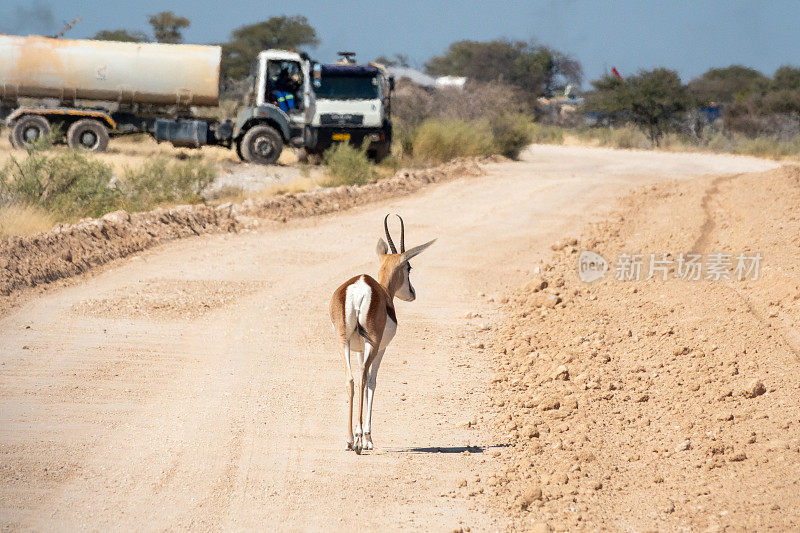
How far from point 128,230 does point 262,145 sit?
1421cm

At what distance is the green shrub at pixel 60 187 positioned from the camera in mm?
16156

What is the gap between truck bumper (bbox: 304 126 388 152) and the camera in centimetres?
2834

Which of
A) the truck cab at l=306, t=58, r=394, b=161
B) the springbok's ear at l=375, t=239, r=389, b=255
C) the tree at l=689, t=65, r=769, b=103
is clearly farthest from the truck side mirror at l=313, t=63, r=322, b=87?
the tree at l=689, t=65, r=769, b=103

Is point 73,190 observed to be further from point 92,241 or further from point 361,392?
point 361,392

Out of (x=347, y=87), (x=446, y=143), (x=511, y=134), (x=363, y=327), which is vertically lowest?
(x=363, y=327)

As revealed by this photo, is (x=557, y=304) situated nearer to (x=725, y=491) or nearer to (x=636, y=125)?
(x=725, y=491)

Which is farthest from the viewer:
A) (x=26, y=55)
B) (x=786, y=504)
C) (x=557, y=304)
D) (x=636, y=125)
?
(x=636, y=125)

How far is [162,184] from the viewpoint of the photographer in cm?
1928

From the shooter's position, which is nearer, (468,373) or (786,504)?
(786,504)

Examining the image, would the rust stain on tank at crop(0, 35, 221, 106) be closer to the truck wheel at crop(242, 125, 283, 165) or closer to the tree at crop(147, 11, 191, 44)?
the truck wheel at crop(242, 125, 283, 165)

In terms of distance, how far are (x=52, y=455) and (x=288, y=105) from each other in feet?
76.9

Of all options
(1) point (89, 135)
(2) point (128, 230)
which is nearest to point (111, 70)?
(1) point (89, 135)

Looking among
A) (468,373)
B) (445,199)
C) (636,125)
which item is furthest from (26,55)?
(636,125)

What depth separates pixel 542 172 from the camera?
28.9 meters
